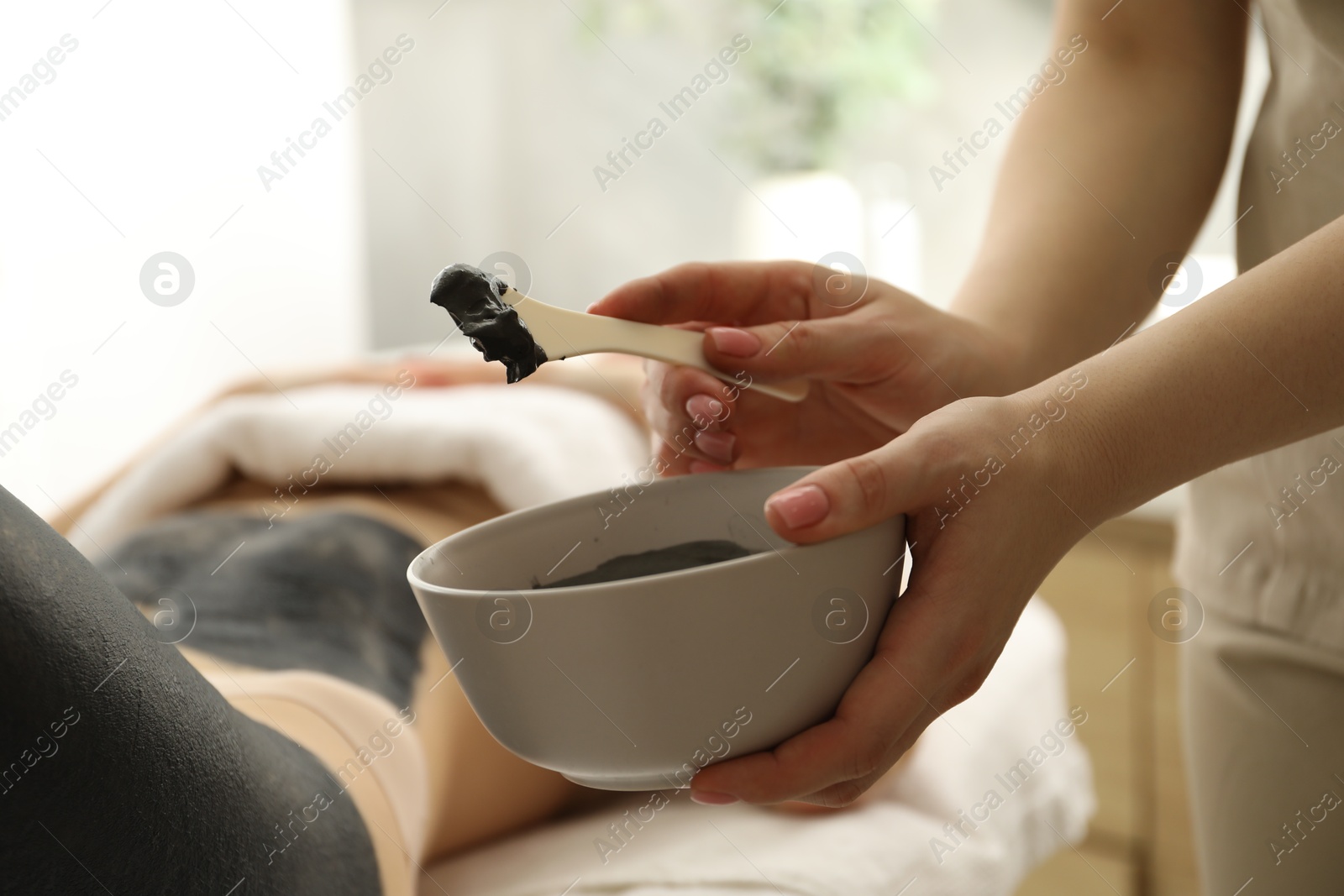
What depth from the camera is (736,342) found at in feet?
1.67

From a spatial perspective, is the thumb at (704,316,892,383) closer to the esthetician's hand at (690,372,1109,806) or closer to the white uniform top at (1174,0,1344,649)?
the esthetician's hand at (690,372,1109,806)

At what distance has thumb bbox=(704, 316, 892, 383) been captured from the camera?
511mm

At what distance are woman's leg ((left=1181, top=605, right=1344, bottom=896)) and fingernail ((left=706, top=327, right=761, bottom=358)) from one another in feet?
1.09

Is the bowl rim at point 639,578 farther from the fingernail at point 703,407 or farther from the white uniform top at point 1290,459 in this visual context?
the white uniform top at point 1290,459

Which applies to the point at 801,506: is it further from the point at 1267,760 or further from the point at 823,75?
the point at 823,75

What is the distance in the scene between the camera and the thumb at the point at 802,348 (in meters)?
0.51

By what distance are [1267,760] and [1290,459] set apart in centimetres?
16

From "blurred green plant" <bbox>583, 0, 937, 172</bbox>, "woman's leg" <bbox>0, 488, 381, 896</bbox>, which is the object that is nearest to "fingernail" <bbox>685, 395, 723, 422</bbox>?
"woman's leg" <bbox>0, 488, 381, 896</bbox>

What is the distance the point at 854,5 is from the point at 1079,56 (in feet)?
5.21

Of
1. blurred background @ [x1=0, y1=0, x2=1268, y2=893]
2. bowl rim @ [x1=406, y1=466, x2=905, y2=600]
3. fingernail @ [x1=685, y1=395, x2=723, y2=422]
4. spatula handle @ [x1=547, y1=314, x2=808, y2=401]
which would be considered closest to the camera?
bowl rim @ [x1=406, y1=466, x2=905, y2=600]

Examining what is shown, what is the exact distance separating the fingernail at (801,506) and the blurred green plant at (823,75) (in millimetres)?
1887

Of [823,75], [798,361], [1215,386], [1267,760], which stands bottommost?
[1267,760]

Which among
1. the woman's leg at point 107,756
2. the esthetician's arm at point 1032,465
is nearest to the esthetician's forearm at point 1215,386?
the esthetician's arm at point 1032,465

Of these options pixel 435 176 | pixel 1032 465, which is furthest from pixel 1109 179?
pixel 435 176
